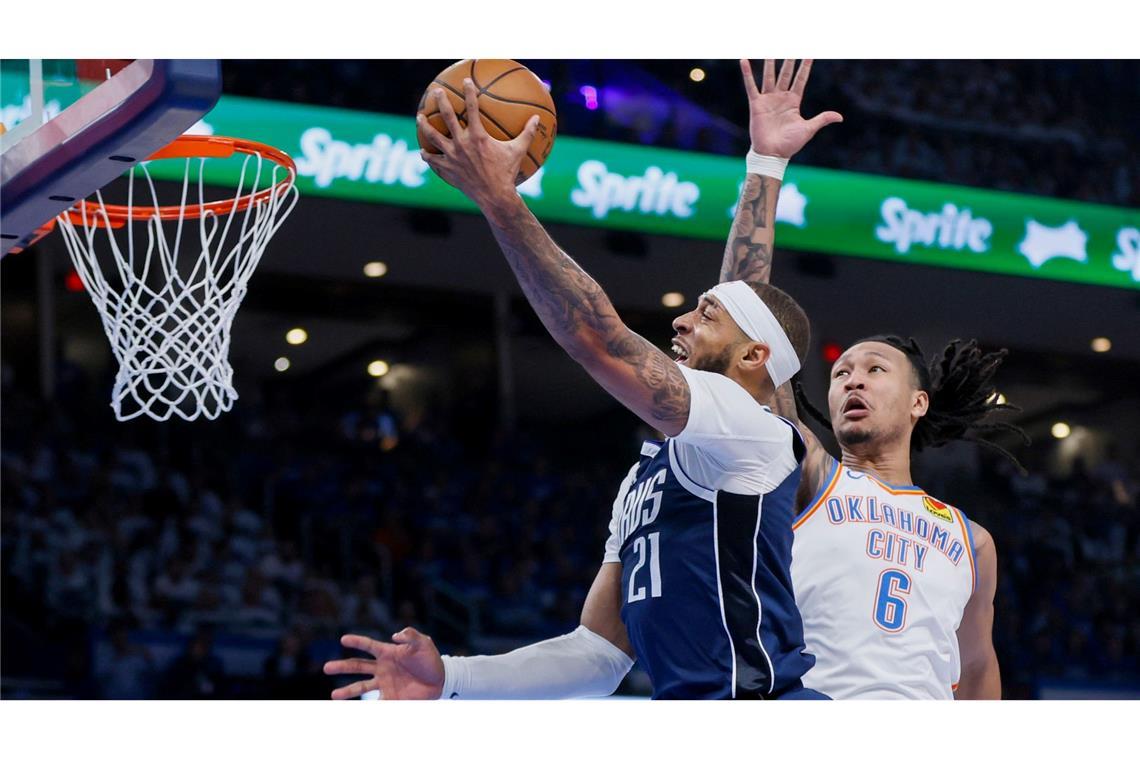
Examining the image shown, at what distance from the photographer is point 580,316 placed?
2.88 meters

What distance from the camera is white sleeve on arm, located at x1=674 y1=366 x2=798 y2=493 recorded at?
9.58 feet

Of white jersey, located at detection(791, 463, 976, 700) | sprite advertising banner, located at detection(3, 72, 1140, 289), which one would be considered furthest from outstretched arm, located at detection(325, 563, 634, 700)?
sprite advertising banner, located at detection(3, 72, 1140, 289)

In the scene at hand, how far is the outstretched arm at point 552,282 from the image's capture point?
2785 mm

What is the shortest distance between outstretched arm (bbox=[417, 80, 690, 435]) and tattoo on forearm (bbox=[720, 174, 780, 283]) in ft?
3.60

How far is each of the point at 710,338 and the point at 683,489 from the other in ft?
1.15

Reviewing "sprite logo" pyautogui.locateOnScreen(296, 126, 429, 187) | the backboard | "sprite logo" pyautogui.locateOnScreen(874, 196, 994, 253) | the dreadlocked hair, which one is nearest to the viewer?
the backboard

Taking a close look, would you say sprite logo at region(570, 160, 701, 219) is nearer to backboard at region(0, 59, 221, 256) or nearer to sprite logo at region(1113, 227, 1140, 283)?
sprite logo at region(1113, 227, 1140, 283)

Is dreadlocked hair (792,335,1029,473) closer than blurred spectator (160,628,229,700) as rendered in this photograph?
Yes

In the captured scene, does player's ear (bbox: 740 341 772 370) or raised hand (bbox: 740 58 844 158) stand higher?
raised hand (bbox: 740 58 844 158)

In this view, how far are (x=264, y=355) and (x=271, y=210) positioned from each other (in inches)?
389

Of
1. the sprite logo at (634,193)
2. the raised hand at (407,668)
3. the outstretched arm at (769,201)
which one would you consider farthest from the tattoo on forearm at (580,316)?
the sprite logo at (634,193)

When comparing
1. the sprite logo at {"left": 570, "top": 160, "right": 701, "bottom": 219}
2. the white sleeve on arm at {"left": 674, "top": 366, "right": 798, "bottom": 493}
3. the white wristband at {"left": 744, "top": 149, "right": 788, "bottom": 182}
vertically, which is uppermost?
the sprite logo at {"left": 570, "top": 160, "right": 701, "bottom": 219}

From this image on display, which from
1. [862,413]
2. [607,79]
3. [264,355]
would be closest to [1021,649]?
[607,79]

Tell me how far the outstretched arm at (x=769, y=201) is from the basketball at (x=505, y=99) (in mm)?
899
